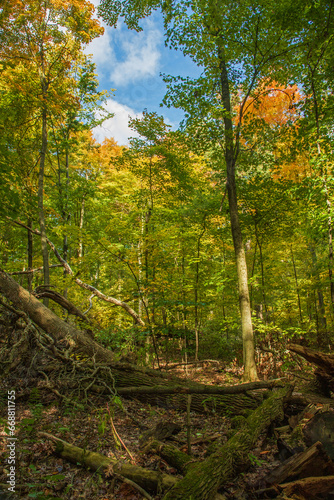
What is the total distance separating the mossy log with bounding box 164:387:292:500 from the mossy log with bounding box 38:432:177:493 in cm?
29

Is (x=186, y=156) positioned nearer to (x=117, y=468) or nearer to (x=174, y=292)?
(x=174, y=292)

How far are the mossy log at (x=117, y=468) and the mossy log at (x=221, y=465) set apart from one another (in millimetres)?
289

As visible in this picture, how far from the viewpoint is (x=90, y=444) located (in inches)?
124

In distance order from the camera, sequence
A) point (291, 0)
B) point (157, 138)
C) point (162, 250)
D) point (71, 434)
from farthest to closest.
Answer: point (157, 138), point (162, 250), point (291, 0), point (71, 434)

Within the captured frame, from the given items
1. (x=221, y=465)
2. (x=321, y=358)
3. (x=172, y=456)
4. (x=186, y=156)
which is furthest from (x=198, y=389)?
(x=186, y=156)

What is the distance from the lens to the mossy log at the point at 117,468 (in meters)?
2.29

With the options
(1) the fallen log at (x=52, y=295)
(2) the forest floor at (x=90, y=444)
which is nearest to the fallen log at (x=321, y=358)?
(2) the forest floor at (x=90, y=444)

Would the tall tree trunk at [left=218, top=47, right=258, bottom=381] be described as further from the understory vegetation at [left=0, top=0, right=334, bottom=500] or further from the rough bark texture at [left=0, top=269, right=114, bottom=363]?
the rough bark texture at [left=0, top=269, right=114, bottom=363]

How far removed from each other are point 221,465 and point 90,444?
179cm

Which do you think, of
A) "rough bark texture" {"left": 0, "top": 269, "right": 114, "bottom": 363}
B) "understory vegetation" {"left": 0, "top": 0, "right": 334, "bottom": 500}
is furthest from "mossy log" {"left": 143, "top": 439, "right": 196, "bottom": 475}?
"rough bark texture" {"left": 0, "top": 269, "right": 114, "bottom": 363}

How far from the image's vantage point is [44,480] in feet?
7.84

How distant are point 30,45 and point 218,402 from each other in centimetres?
1054

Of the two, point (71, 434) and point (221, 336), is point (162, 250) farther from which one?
point (221, 336)

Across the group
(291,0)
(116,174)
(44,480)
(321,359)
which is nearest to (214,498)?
(44,480)
